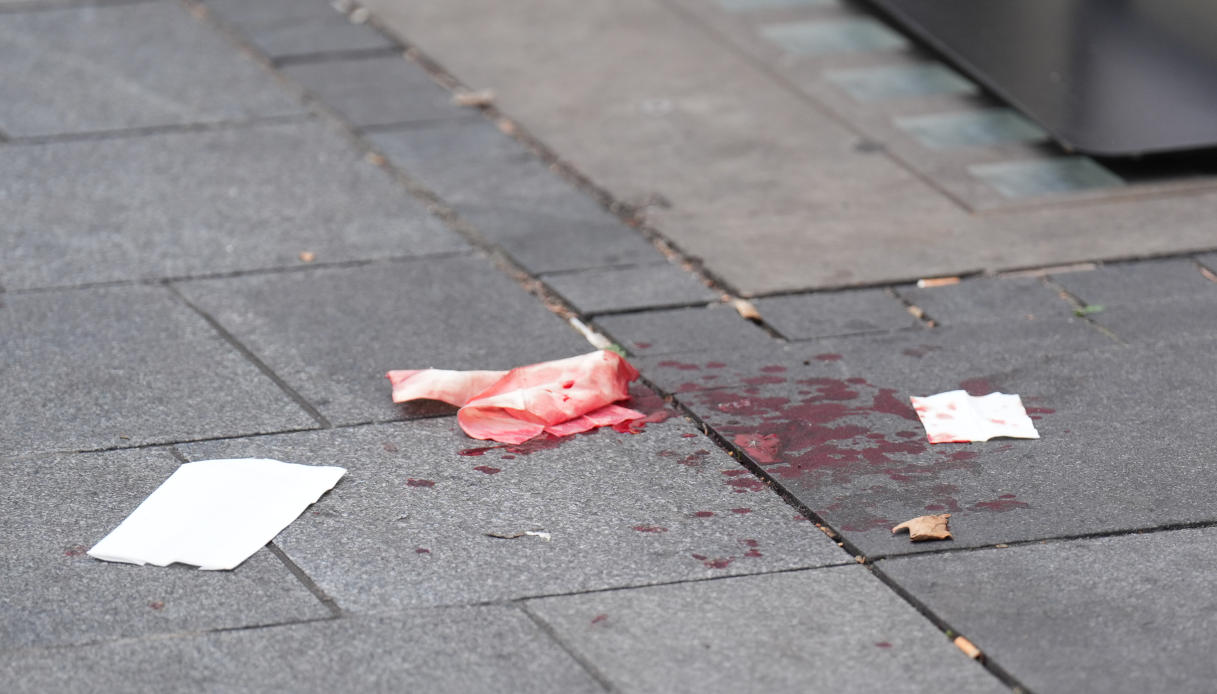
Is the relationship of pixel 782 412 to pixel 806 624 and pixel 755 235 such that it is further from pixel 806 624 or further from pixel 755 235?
pixel 755 235

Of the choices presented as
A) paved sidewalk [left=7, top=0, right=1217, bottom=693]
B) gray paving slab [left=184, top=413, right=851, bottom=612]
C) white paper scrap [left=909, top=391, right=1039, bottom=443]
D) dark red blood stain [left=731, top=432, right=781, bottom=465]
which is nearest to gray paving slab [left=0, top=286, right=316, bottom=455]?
paved sidewalk [left=7, top=0, right=1217, bottom=693]

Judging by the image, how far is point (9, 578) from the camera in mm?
3299

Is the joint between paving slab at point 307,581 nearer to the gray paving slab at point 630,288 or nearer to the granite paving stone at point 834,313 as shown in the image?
the gray paving slab at point 630,288

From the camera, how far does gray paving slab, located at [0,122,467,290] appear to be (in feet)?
16.6

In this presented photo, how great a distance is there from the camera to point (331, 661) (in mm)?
3006

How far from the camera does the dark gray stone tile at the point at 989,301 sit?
4695 mm

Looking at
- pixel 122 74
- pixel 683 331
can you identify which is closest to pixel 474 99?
pixel 122 74

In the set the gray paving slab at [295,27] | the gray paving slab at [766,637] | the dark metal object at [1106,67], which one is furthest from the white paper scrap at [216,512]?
the gray paving slab at [295,27]

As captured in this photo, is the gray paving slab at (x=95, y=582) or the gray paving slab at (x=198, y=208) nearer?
the gray paving slab at (x=95, y=582)

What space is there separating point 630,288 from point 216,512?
1751 mm

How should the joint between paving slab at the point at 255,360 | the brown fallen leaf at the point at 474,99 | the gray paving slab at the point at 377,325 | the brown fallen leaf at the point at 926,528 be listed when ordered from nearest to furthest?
the brown fallen leaf at the point at 926,528
the joint between paving slab at the point at 255,360
the gray paving slab at the point at 377,325
the brown fallen leaf at the point at 474,99

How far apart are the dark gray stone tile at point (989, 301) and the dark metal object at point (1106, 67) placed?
3.51 ft

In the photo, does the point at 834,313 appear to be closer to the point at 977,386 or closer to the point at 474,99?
the point at 977,386

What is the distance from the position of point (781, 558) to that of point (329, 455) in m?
1.18
